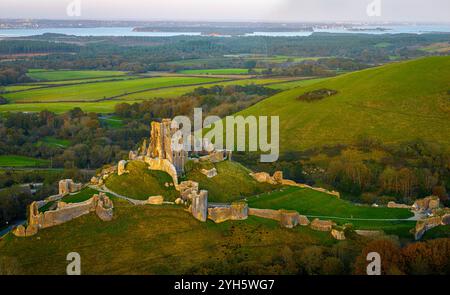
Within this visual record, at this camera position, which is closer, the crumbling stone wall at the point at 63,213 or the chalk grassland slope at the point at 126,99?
the crumbling stone wall at the point at 63,213

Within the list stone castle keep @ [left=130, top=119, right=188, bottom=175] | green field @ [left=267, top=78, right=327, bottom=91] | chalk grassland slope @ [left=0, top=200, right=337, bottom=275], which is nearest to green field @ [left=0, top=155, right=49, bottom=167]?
stone castle keep @ [left=130, top=119, right=188, bottom=175]

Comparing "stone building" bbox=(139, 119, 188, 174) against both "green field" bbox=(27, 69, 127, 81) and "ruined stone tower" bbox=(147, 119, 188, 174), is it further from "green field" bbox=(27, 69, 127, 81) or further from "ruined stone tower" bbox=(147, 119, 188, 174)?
"green field" bbox=(27, 69, 127, 81)

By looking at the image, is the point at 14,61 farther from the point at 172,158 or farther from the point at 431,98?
the point at 172,158

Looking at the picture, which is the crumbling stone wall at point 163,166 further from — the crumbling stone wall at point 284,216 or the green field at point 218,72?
the green field at point 218,72

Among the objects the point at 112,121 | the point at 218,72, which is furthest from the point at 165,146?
the point at 218,72

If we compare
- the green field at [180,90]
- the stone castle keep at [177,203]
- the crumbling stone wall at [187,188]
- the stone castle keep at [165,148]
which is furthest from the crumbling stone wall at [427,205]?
the green field at [180,90]

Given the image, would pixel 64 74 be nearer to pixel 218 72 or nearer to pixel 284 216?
pixel 218 72
